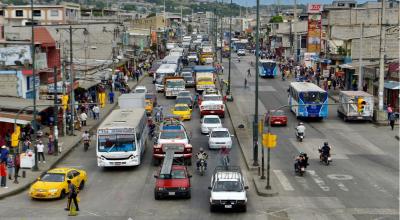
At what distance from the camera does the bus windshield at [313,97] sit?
58.5 metres

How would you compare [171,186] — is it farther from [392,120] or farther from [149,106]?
[149,106]

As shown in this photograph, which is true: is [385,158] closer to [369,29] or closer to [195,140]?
[195,140]

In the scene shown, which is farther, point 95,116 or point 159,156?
point 95,116

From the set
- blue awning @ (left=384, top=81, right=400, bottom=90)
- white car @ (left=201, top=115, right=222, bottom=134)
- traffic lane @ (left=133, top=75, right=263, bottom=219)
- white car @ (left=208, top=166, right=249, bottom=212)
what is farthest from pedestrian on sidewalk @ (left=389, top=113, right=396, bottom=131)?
white car @ (left=208, top=166, right=249, bottom=212)

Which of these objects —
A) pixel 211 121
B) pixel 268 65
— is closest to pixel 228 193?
pixel 211 121

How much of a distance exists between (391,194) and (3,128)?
26684 millimetres

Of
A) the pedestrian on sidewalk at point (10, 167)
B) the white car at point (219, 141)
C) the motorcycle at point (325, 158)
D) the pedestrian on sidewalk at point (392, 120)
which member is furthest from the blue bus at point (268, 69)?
the pedestrian on sidewalk at point (10, 167)

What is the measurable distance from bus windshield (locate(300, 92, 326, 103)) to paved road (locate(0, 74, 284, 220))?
19392mm

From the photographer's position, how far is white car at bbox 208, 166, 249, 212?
29.7m

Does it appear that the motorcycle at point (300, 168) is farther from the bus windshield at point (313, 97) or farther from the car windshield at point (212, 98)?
the car windshield at point (212, 98)

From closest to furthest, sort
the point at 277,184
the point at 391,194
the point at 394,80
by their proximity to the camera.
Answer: the point at 391,194 → the point at 277,184 → the point at 394,80

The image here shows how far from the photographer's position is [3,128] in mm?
49000

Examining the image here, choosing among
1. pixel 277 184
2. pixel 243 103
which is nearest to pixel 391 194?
pixel 277 184

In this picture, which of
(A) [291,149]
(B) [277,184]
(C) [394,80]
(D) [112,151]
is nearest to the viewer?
(B) [277,184]
